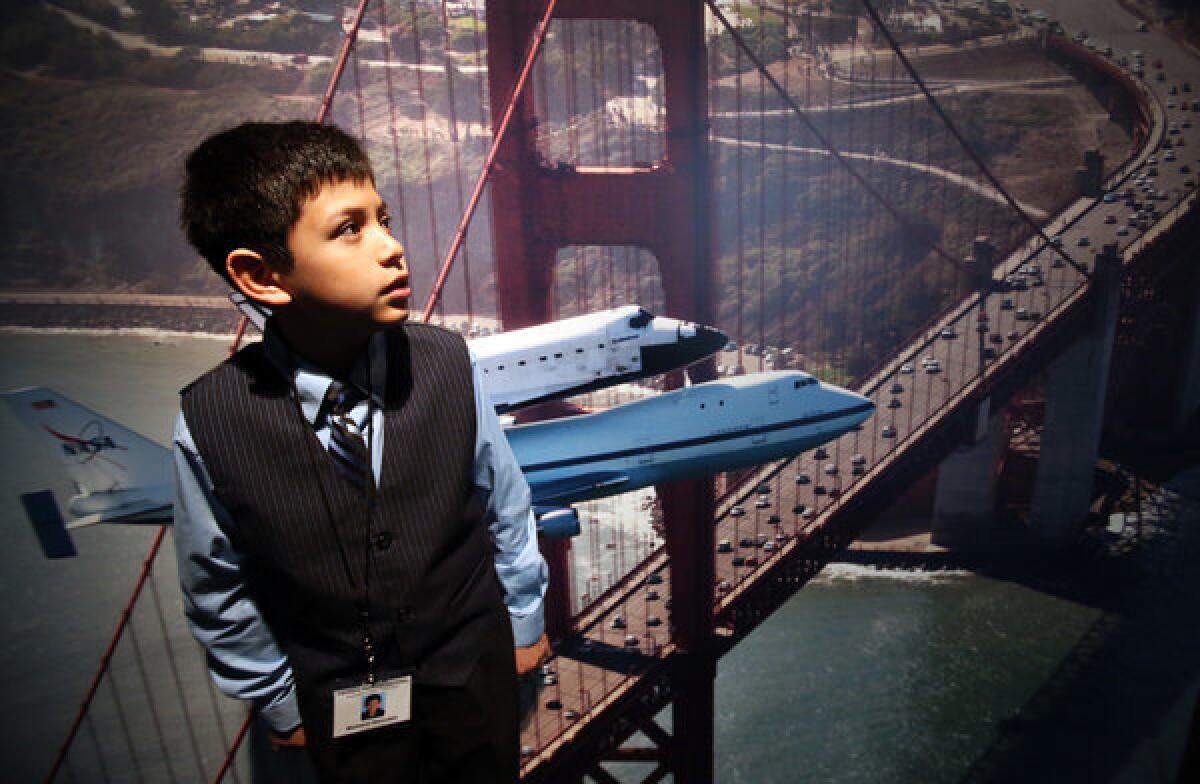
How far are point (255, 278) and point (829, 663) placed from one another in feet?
82.6

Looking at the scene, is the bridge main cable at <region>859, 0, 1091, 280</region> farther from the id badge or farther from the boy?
the id badge

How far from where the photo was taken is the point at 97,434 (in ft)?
29.5

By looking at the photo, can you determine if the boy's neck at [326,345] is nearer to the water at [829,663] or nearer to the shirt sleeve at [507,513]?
the shirt sleeve at [507,513]

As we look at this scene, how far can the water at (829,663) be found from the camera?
22.1 m

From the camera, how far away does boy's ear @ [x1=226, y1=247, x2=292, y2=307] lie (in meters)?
2.50

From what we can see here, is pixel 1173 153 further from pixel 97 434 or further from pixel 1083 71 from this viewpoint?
pixel 97 434

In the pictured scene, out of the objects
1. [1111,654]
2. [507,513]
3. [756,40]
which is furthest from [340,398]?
[756,40]

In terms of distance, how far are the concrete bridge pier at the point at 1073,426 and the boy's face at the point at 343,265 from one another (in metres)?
25.8

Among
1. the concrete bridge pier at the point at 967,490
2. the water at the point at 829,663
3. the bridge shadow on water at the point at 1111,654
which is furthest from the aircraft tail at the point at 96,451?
the concrete bridge pier at the point at 967,490

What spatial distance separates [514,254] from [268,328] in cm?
818

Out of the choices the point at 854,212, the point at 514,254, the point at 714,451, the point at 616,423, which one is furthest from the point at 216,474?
the point at 854,212

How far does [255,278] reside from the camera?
99.8 inches

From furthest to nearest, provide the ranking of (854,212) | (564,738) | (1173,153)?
(854,212)
(1173,153)
(564,738)

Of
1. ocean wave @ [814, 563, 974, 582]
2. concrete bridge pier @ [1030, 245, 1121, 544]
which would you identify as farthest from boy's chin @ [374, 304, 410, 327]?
ocean wave @ [814, 563, 974, 582]
